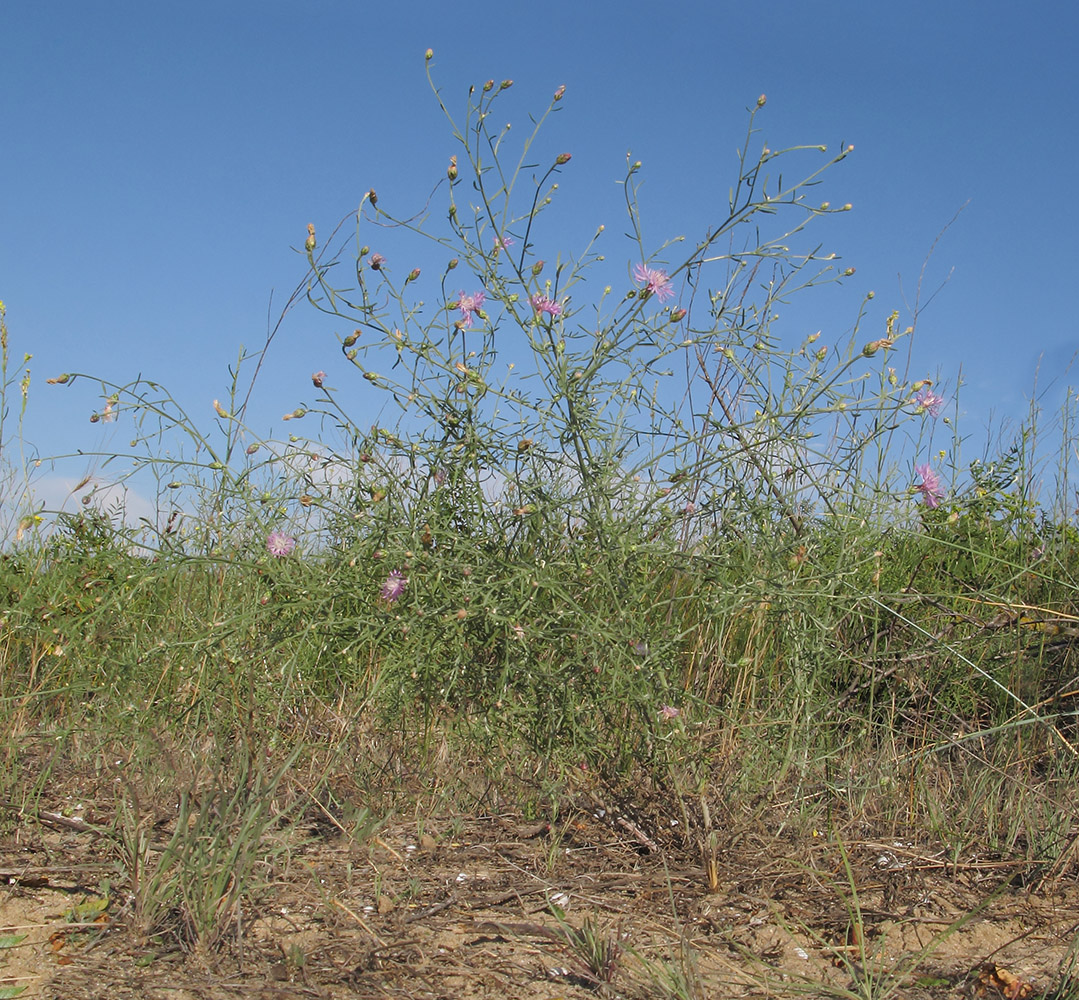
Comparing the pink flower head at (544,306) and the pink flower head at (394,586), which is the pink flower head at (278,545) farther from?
the pink flower head at (544,306)

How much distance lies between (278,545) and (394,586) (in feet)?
1.27

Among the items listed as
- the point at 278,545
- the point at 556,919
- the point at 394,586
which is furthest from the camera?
the point at 278,545

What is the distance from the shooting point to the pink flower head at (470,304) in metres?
2.12

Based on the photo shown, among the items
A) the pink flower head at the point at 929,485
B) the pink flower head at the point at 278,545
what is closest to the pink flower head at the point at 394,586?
the pink flower head at the point at 278,545

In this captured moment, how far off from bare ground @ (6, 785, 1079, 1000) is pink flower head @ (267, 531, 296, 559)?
0.65 meters

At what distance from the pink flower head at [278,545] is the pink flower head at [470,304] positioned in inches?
26.7

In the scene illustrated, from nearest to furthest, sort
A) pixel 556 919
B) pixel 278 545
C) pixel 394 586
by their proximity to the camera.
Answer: pixel 556 919 < pixel 394 586 < pixel 278 545

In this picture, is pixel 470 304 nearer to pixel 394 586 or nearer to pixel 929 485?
pixel 394 586

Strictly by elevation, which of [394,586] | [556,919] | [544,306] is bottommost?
[556,919]

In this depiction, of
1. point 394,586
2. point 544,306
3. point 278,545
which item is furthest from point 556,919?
point 544,306

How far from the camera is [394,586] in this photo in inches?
79.2

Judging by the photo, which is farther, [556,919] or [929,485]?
[929,485]

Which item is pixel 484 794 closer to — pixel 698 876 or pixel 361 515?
pixel 698 876

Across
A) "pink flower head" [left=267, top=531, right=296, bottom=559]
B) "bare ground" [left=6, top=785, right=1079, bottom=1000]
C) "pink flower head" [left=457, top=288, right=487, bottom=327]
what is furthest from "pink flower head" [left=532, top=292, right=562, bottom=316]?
"bare ground" [left=6, top=785, right=1079, bottom=1000]
